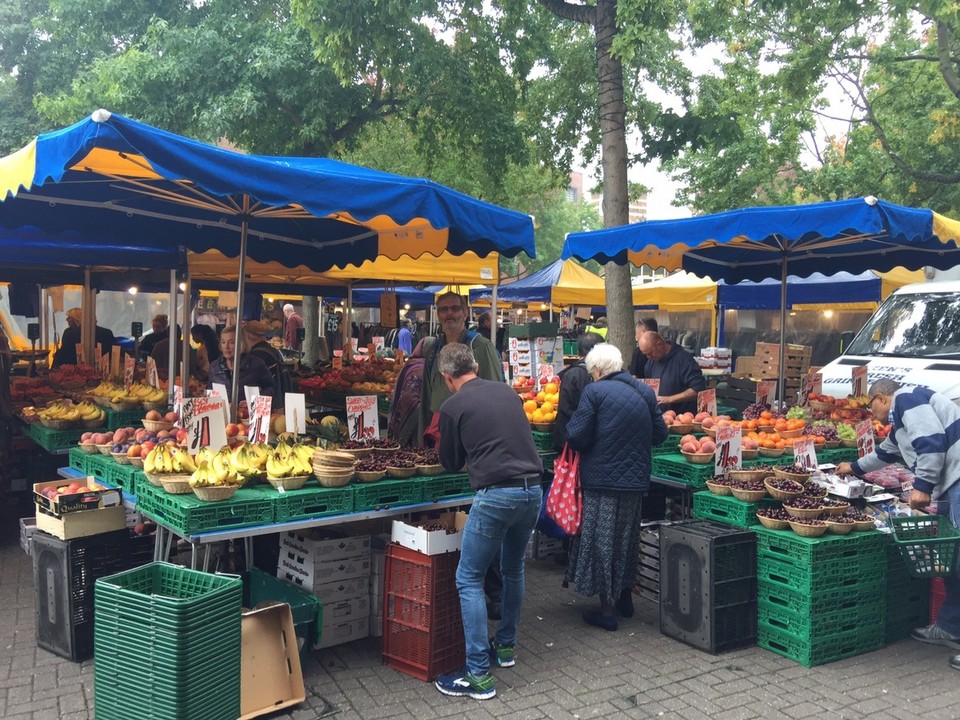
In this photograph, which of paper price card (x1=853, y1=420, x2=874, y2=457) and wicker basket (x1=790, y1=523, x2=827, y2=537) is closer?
wicker basket (x1=790, y1=523, x2=827, y2=537)

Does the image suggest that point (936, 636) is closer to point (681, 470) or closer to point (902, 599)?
point (902, 599)

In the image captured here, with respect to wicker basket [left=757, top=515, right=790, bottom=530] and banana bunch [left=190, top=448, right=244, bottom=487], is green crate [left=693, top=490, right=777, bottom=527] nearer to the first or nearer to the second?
wicker basket [left=757, top=515, right=790, bottom=530]

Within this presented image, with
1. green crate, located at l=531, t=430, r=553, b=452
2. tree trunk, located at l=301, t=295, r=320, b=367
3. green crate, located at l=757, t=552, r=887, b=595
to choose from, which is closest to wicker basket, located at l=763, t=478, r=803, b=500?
green crate, located at l=757, t=552, r=887, b=595

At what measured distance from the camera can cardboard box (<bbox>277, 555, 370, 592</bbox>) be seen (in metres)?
4.69

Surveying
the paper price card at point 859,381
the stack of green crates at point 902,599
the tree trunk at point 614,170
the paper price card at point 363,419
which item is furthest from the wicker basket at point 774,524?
the tree trunk at point 614,170

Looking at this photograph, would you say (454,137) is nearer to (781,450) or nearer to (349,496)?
(781,450)

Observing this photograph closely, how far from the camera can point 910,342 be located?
9203 millimetres

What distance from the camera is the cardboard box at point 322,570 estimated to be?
15.4 ft

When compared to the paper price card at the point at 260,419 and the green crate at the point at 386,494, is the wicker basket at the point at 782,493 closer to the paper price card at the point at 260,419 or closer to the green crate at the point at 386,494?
the green crate at the point at 386,494

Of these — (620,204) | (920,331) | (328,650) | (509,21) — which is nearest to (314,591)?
(328,650)

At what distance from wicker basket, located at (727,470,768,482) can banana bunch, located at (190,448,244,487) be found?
11.0 ft

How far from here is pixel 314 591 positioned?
184 inches

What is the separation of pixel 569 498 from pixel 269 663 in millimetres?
2301

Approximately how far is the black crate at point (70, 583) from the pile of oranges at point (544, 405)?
3.54 m
